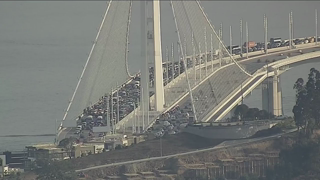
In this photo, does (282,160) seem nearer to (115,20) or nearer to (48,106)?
(115,20)

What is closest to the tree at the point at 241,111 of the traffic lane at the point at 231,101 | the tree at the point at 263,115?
the tree at the point at 263,115

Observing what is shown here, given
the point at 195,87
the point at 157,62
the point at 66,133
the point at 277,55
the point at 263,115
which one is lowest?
the point at 66,133

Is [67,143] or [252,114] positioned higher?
[252,114]

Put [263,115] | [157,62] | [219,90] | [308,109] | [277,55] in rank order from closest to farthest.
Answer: [308,109], [263,115], [157,62], [219,90], [277,55]

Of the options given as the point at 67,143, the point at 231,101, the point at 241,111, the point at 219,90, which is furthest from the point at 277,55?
the point at 67,143

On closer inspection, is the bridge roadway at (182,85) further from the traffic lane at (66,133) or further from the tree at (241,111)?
the tree at (241,111)

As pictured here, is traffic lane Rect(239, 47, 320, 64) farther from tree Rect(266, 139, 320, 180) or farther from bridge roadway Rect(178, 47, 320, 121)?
tree Rect(266, 139, 320, 180)

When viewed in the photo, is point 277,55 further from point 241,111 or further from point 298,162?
point 298,162

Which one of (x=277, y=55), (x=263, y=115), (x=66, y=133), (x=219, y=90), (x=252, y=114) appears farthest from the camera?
(x=277, y=55)

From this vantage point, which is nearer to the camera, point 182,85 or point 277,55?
point 182,85
